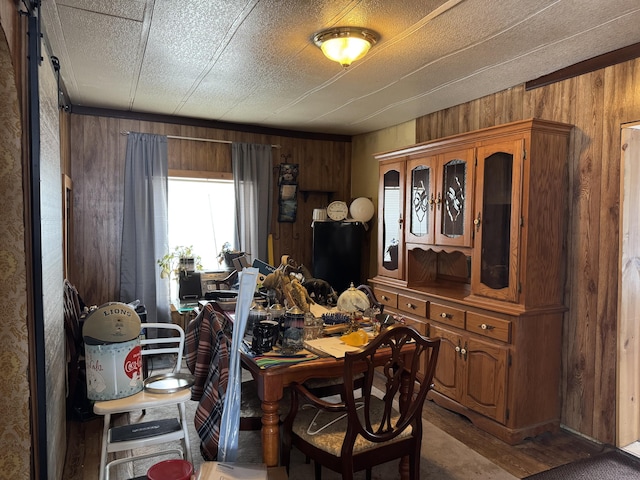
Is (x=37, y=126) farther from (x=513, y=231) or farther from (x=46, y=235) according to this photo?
(x=513, y=231)

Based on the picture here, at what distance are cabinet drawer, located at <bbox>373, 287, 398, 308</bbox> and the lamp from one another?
2.12m

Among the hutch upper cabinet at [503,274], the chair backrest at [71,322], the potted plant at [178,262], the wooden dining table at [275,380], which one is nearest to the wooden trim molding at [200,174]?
the potted plant at [178,262]

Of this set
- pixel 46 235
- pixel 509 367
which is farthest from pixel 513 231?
pixel 46 235

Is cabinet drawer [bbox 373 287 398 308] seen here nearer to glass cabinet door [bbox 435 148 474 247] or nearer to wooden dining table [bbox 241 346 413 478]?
glass cabinet door [bbox 435 148 474 247]

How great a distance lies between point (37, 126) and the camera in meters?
1.68

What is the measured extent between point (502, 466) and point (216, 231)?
3516 millimetres

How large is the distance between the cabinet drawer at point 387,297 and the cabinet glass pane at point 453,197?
79cm

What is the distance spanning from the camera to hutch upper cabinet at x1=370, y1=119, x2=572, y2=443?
2838mm

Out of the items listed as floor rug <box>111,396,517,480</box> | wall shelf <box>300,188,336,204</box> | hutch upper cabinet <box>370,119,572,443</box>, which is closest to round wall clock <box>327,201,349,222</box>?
wall shelf <box>300,188,336,204</box>

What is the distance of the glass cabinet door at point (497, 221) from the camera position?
2.87m

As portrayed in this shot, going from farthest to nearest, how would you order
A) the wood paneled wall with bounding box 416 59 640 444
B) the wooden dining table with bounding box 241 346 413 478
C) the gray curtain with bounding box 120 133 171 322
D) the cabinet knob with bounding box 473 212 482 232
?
the gray curtain with bounding box 120 133 171 322 < the cabinet knob with bounding box 473 212 482 232 < the wood paneled wall with bounding box 416 59 640 444 < the wooden dining table with bounding box 241 346 413 478

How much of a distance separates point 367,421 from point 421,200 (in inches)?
87.2

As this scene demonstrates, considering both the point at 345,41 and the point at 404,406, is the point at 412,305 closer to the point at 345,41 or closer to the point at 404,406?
the point at 404,406

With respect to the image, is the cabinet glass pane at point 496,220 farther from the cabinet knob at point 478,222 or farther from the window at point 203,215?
the window at point 203,215
